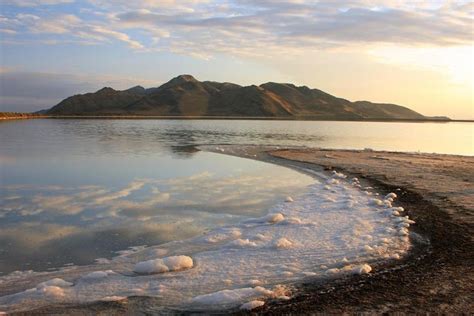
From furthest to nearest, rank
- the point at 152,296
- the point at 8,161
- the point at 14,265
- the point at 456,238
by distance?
1. the point at 8,161
2. the point at 456,238
3. the point at 14,265
4. the point at 152,296

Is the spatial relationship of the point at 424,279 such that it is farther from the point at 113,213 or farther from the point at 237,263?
the point at 113,213

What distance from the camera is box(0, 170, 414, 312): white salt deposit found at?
7.15 meters

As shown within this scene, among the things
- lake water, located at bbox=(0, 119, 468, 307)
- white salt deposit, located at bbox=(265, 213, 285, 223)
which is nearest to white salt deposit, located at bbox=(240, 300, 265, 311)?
lake water, located at bbox=(0, 119, 468, 307)

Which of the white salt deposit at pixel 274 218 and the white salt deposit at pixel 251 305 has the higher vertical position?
the white salt deposit at pixel 274 218

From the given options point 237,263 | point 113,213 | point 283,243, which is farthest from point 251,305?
point 113,213

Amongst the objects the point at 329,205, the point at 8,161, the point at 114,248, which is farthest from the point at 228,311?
the point at 8,161

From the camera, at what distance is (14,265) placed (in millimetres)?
8594

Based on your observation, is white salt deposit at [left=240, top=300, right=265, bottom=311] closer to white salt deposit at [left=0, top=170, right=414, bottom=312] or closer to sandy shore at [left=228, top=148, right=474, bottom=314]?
white salt deposit at [left=0, top=170, right=414, bottom=312]

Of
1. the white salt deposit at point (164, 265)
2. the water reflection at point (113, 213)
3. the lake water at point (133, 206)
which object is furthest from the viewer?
the water reflection at point (113, 213)

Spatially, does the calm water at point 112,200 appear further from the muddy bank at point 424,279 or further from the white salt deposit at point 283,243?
the muddy bank at point 424,279

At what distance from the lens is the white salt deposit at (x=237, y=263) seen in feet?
23.5

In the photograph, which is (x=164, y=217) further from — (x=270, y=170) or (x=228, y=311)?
(x=270, y=170)

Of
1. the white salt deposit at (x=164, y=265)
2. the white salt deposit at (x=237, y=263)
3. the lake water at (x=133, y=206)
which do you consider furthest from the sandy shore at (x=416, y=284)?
the white salt deposit at (x=164, y=265)

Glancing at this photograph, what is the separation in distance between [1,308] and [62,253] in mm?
2788
